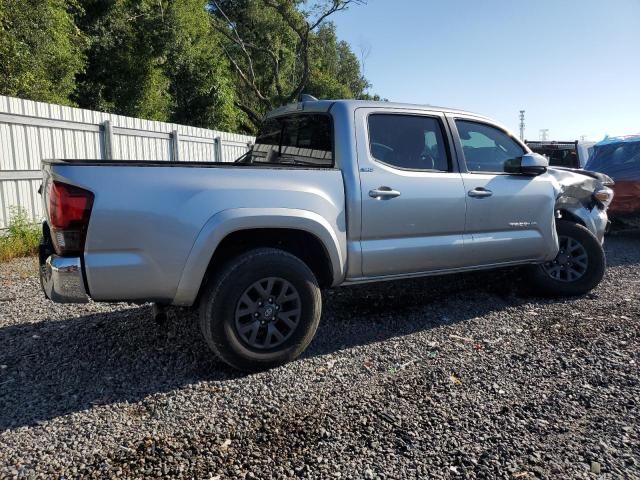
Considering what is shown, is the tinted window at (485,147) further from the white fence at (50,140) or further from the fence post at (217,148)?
the fence post at (217,148)

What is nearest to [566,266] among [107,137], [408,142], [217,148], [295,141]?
[408,142]

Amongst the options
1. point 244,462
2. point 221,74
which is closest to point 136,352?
point 244,462

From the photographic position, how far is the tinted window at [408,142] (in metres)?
3.94

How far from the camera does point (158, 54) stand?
19.3m

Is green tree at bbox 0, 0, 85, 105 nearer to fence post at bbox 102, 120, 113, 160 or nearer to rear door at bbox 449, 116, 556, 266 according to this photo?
fence post at bbox 102, 120, 113, 160

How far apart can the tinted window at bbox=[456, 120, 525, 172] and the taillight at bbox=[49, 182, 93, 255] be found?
3106mm

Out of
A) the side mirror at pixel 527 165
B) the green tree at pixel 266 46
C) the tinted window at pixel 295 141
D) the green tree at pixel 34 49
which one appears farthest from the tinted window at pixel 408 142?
the green tree at pixel 266 46

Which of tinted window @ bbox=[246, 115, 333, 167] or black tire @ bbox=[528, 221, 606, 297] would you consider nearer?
tinted window @ bbox=[246, 115, 333, 167]

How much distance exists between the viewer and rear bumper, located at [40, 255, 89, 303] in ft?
9.43

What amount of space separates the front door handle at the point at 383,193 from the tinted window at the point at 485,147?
3.25 ft

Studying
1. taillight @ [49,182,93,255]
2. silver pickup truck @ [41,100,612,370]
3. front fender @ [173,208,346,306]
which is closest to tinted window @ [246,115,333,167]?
silver pickup truck @ [41,100,612,370]

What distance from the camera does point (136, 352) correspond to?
12.3 ft

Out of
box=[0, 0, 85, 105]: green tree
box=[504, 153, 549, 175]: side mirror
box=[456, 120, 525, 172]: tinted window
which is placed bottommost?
box=[504, 153, 549, 175]: side mirror

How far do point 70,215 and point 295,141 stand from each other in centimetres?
202
